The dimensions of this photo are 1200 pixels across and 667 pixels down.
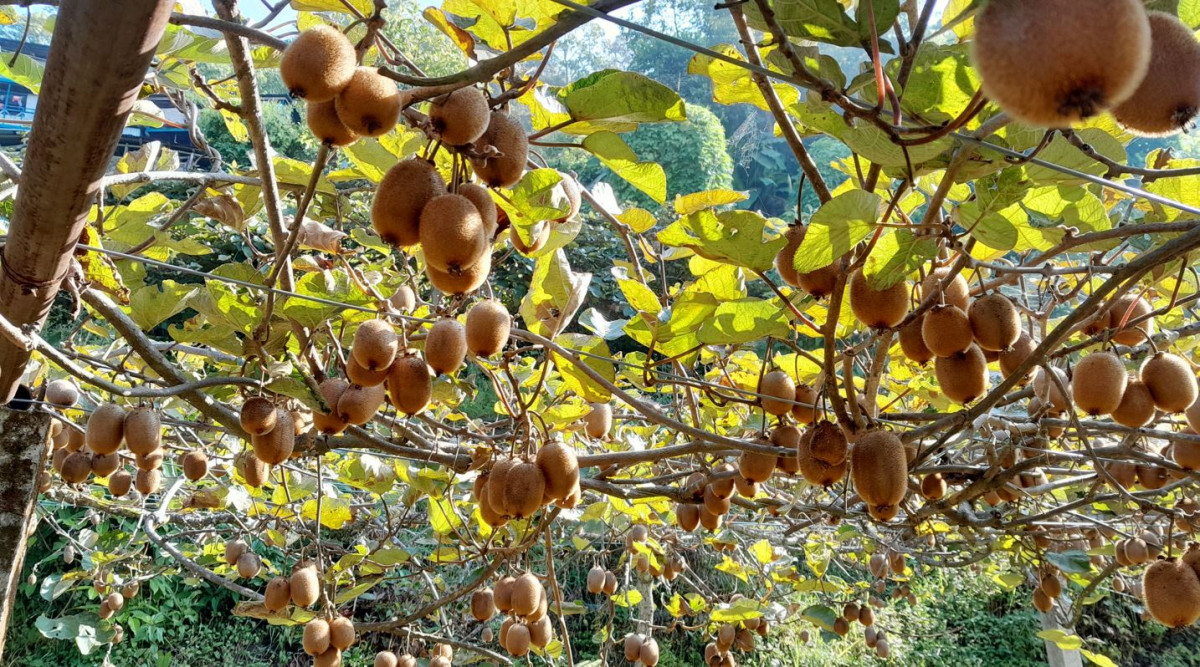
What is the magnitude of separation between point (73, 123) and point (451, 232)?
0.31m

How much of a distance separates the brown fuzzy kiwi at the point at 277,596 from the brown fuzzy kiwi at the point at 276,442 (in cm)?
70

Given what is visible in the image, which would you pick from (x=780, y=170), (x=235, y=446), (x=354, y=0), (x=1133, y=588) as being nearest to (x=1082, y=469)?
(x=1133, y=588)

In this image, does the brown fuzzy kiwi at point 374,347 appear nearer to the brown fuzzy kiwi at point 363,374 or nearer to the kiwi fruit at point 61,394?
the brown fuzzy kiwi at point 363,374

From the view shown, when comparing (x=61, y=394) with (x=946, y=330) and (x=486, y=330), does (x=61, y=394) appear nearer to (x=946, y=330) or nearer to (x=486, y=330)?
(x=486, y=330)

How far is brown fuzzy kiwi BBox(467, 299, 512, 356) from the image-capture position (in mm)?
901

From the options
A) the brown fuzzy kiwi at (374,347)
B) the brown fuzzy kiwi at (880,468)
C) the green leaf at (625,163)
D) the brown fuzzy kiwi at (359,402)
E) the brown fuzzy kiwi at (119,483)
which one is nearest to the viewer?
the green leaf at (625,163)

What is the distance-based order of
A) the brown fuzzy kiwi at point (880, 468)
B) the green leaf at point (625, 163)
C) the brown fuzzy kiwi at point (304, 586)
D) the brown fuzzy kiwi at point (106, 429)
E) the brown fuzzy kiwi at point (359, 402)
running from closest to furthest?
the green leaf at point (625, 163), the brown fuzzy kiwi at point (880, 468), the brown fuzzy kiwi at point (359, 402), the brown fuzzy kiwi at point (106, 429), the brown fuzzy kiwi at point (304, 586)

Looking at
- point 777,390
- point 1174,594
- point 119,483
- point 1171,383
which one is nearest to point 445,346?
point 777,390

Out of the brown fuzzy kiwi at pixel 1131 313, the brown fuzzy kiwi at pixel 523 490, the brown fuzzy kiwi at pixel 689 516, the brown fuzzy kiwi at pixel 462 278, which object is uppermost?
the brown fuzzy kiwi at pixel 1131 313

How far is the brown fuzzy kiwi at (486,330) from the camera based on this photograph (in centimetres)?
90

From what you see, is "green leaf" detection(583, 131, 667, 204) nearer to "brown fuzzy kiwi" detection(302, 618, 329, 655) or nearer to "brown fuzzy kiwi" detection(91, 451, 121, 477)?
"brown fuzzy kiwi" detection(302, 618, 329, 655)

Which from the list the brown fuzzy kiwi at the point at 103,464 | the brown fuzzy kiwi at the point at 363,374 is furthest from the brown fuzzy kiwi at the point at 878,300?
the brown fuzzy kiwi at the point at 103,464

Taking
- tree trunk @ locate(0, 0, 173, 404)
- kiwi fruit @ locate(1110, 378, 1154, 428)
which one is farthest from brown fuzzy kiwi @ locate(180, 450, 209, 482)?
kiwi fruit @ locate(1110, 378, 1154, 428)

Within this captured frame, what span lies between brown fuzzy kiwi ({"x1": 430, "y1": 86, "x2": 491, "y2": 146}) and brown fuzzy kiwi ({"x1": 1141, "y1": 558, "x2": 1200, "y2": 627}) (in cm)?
135
